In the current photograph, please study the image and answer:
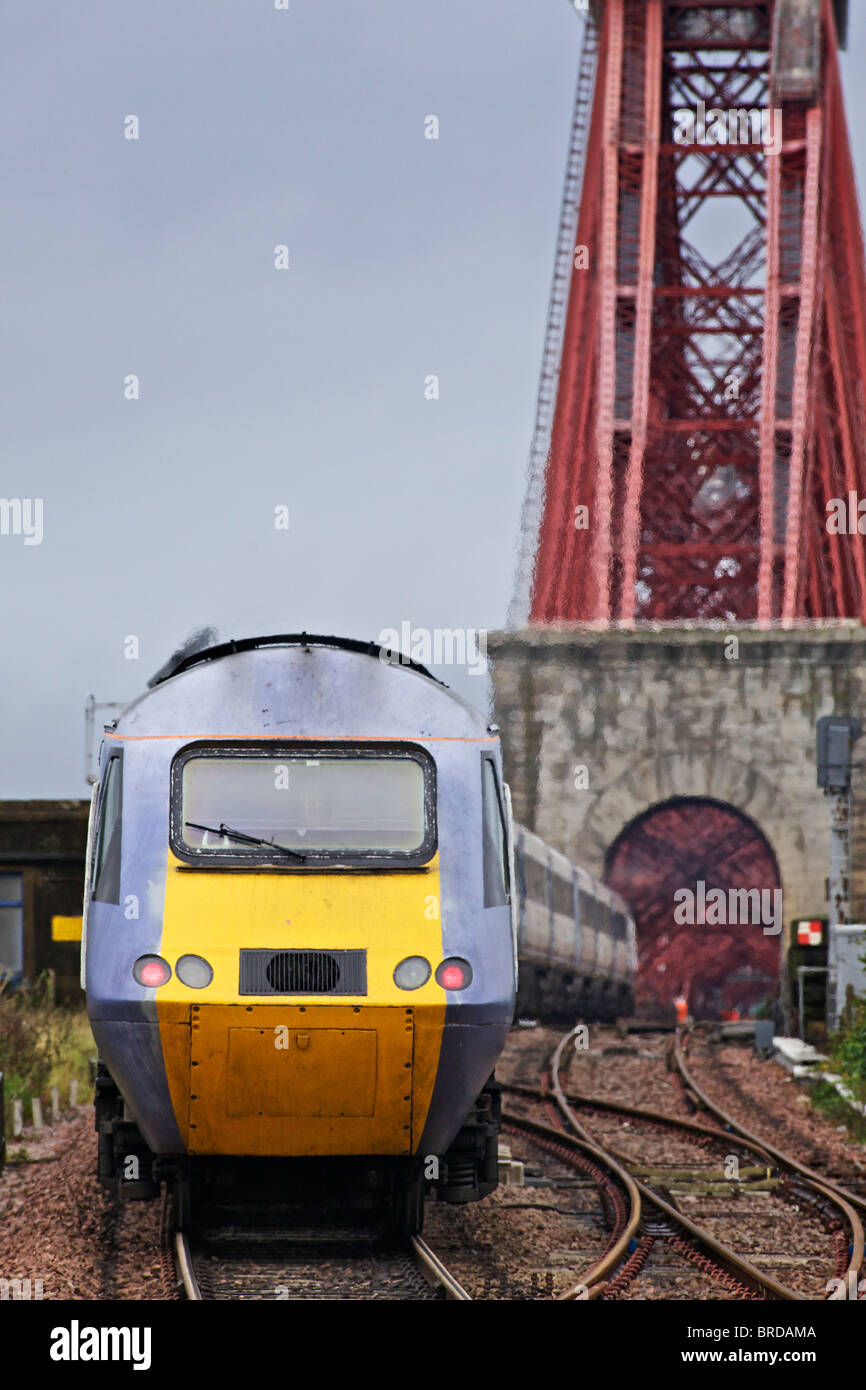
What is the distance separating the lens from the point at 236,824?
939 centimetres

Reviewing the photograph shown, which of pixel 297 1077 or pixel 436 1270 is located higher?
pixel 297 1077

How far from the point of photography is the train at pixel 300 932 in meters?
8.91

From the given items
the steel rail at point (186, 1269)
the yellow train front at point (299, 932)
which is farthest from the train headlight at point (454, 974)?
the steel rail at point (186, 1269)

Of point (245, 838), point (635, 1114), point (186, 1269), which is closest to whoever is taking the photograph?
point (186, 1269)

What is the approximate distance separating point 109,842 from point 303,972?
126 centimetres

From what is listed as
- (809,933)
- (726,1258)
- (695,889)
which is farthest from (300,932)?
(695,889)

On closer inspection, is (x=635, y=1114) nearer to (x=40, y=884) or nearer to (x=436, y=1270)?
(x=40, y=884)

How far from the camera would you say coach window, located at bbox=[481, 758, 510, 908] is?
9.50 meters

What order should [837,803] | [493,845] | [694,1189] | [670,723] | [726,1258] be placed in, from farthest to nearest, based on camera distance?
1. [670,723]
2. [837,803]
3. [694,1189]
4. [726,1258]
5. [493,845]

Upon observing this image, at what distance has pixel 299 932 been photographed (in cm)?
901

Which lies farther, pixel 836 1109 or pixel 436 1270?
pixel 836 1109

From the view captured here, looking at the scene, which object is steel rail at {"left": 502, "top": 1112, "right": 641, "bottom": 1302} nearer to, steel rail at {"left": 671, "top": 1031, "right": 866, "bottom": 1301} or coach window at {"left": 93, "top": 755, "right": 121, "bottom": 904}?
steel rail at {"left": 671, "top": 1031, "right": 866, "bottom": 1301}

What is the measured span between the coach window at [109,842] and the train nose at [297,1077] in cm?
83
